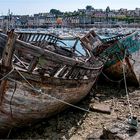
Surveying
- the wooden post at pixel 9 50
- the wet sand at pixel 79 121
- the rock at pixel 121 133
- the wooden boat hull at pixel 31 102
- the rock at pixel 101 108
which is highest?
the wooden post at pixel 9 50

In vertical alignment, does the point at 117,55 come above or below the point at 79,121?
above

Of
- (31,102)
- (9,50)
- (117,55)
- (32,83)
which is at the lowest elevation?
(31,102)

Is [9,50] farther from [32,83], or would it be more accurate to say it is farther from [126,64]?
[126,64]

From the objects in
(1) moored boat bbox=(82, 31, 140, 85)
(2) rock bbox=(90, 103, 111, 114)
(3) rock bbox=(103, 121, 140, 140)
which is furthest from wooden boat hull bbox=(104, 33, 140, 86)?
(3) rock bbox=(103, 121, 140, 140)

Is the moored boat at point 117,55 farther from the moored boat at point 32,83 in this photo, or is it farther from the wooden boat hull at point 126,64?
the moored boat at point 32,83

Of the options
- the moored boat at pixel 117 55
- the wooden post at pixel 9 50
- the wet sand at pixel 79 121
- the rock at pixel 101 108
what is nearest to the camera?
the wooden post at pixel 9 50

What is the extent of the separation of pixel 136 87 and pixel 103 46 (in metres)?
2.47

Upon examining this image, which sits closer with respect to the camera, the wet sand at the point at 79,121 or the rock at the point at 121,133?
the rock at the point at 121,133

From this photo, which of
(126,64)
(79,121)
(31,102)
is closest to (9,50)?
(31,102)

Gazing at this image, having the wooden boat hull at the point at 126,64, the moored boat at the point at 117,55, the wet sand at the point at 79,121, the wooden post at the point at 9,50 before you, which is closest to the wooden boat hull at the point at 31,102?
the wet sand at the point at 79,121

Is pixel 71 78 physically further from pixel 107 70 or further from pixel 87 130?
pixel 107 70

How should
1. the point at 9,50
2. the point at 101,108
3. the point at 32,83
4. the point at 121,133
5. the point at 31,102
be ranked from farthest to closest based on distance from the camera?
the point at 101,108 < the point at 31,102 < the point at 32,83 < the point at 121,133 < the point at 9,50

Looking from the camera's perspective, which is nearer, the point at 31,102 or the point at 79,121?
the point at 31,102

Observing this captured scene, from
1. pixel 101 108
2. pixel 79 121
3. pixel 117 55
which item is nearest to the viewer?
pixel 79 121
